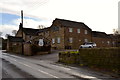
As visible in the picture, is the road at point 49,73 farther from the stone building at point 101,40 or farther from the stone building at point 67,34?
the stone building at point 101,40

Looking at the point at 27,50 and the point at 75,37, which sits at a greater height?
the point at 75,37

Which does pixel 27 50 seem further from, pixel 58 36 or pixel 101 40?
pixel 101 40

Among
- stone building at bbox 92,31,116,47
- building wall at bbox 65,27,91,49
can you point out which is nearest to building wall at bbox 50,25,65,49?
building wall at bbox 65,27,91,49

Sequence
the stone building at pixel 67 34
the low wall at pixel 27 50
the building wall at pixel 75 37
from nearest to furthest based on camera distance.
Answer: the low wall at pixel 27 50 → the stone building at pixel 67 34 → the building wall at pixel 75 37

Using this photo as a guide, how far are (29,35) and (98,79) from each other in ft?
192

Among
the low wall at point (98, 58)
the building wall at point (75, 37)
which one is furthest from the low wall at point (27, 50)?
the low wall at point (98, 58)

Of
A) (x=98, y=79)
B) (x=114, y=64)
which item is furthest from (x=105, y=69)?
(x=98, y=79)

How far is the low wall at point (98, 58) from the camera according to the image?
1302 centimetres

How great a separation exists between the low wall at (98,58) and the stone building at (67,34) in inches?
975

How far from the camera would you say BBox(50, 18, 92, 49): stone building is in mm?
43969

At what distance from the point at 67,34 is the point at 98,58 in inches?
1179

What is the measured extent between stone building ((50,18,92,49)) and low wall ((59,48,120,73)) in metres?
24.8

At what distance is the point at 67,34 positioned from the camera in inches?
1753

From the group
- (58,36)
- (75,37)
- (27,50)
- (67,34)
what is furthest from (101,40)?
(27,50)
